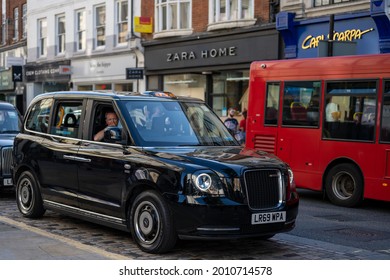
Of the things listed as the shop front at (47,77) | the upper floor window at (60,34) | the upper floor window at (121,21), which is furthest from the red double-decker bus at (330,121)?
the upper floor window at (60,34)

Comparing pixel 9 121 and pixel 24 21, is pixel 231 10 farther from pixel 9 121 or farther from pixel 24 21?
pixel 24 21

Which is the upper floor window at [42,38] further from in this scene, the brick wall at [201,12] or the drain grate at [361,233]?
the drain grate at [361,233]

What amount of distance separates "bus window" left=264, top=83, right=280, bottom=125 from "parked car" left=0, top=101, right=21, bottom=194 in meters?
5.21

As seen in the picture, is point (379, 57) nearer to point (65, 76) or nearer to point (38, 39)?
point (65, 76)

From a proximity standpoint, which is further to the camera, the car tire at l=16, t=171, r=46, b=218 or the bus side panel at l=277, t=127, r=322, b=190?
the bus side panel at l=277, t=127, r=322, b=190

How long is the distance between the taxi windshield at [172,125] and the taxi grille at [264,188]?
1.14 m

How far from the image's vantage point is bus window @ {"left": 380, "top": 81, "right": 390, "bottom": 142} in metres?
10.9

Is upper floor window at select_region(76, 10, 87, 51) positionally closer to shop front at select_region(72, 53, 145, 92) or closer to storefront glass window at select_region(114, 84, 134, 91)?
shop front at select_region(72, 53, 145, 92)

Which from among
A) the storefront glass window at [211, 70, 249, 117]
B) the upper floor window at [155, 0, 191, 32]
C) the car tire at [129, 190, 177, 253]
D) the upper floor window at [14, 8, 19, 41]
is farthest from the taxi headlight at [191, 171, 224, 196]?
the upper floor window at [14, 8, 19, 41]

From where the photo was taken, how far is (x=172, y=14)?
80.3 feet

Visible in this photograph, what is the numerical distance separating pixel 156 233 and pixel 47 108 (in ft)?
10.7

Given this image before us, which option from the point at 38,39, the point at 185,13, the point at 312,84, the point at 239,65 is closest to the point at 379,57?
the point at 312,84

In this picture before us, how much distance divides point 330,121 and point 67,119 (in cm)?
546

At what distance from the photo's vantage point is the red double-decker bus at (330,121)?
10992mm
